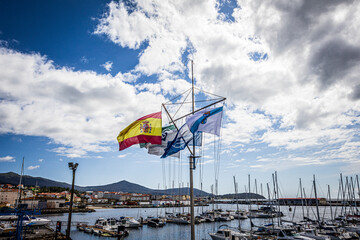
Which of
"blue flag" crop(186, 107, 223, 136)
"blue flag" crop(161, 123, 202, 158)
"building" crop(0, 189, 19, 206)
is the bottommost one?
"building" crop(0, 189, 19, 206)

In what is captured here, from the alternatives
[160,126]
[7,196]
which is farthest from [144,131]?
[7,196]

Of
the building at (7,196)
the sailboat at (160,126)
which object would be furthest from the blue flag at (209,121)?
the building at (7,196)

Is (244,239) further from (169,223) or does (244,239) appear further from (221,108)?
(169,223)

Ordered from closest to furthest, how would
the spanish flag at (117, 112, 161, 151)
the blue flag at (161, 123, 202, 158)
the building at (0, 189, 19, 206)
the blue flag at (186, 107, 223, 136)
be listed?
the blue flag at (186, 107, 223, 136), the blue flag at (161, 123, 202, 158), the spanish flag at (117, 112, 161, 151), the building at (0, 189, 19, 206)

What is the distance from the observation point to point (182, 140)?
14.3 m

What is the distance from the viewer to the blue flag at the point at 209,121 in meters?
12.9

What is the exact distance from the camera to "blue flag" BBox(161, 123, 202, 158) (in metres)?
13.5

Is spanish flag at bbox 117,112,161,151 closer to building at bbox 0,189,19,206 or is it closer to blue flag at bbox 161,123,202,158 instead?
blue flag at bbox 161,123,202,158

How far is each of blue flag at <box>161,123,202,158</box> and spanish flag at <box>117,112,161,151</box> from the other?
96 cm

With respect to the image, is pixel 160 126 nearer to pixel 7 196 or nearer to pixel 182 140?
pixel 182 140

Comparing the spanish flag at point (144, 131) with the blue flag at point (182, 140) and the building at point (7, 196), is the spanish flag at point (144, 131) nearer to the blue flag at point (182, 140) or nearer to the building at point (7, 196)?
the blue flag at point (182, 140)

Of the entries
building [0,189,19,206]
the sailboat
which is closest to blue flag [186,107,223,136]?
the sailboat

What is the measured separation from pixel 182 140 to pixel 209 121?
2.33 metres

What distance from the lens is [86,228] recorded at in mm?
41188
